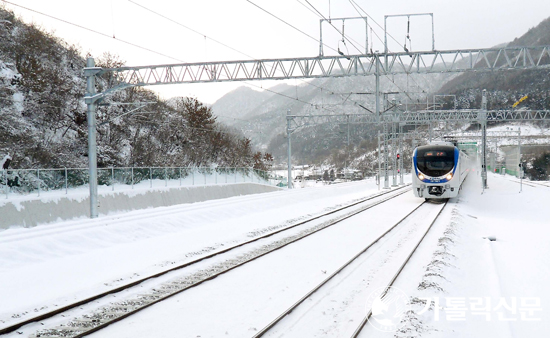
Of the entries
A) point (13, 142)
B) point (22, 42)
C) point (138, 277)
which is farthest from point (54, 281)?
point (22, 42)

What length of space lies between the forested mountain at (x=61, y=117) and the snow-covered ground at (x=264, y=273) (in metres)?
14.8

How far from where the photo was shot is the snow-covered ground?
6.90 m

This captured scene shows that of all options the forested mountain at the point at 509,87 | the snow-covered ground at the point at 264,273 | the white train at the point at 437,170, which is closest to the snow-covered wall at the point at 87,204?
the snow-covered ground at the point at 264,273

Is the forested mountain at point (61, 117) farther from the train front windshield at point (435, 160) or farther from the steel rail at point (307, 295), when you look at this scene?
the steel rail at point (307, 295)

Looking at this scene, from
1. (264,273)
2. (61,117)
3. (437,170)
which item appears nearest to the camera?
(264,273)

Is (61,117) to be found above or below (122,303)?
above

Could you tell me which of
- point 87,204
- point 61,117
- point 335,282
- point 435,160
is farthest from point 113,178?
point 335,282

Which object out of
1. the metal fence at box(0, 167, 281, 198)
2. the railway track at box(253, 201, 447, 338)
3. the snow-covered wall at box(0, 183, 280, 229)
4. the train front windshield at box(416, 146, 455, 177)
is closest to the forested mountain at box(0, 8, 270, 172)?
the metal fence at box(0, 167, 281, 198)

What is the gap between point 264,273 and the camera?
9977mm

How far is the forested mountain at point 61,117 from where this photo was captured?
31.2m

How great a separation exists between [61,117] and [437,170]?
29235 mm

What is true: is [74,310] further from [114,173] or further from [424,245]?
[114,173]

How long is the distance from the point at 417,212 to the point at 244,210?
337 inches

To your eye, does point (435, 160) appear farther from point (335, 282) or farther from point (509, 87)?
point (509, 87)
